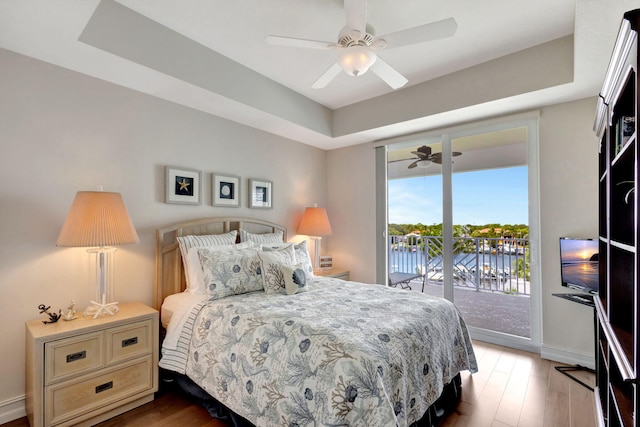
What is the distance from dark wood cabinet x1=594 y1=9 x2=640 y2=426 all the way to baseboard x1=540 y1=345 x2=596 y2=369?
901 mm

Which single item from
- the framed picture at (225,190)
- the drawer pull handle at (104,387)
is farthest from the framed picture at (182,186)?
the drawer pull handle at (104,387)

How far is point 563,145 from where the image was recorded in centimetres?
285

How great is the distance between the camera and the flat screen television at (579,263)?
2.41 metres

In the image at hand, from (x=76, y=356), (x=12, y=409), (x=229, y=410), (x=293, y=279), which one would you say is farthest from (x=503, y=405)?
(x=12, y=409)

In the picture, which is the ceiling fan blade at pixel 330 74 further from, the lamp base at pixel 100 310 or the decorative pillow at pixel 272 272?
the lamp base at pixel 100 310

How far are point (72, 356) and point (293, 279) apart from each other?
57.8 inches

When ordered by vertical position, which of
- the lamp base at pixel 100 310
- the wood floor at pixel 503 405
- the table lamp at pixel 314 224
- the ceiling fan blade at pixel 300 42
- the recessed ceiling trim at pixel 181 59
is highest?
the recessed ceiling trim at pixel 181 59

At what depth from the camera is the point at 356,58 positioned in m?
1.97

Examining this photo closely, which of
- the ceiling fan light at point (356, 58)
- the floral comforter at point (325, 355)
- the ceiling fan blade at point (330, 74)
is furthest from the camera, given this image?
the ceiling fan blade at point (330, 74)

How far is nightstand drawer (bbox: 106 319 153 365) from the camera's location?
2.03 meters

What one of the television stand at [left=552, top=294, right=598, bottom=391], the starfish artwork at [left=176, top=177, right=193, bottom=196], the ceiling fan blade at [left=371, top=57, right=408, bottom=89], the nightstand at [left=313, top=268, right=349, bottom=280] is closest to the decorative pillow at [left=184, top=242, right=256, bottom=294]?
the starfish artwork at [left=176, top=177, right=193, bottom=196]

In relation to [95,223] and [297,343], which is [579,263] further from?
[95,223]

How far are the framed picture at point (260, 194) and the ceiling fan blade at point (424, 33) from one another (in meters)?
2.13

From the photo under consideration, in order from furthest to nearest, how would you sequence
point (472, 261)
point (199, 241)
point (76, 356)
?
1. point (472, 261)
2. point (199, 241)
3. point (76, 356)
